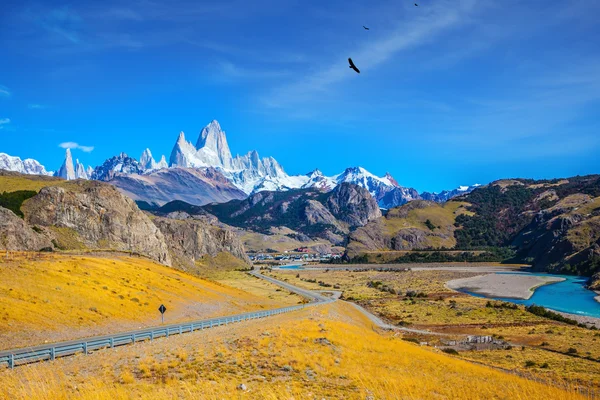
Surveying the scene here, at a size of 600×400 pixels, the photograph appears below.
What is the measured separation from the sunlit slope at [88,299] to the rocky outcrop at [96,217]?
27.3m

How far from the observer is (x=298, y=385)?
70.2 ft

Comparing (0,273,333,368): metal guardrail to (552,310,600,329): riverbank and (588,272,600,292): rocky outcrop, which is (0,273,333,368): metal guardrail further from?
(588,272,600,292): rocky outcrop

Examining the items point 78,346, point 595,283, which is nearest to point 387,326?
point 78,346

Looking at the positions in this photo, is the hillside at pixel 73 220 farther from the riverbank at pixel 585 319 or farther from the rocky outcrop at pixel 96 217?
the riverbank at pixel 585 319

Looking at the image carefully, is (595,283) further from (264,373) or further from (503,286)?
(264,373)

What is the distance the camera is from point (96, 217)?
10231 cm

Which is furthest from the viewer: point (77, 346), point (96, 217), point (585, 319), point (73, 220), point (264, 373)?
point (96, 217)

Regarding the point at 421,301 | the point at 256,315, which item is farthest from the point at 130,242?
the point at 421,301

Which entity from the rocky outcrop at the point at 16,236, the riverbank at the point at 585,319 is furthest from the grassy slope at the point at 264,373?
the rocky outcrop at the point at 16,236

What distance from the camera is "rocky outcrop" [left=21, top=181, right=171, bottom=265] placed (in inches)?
3731

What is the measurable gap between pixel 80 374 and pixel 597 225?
8633 inches

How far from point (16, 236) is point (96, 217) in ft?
91.7

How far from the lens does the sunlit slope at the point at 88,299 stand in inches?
1420

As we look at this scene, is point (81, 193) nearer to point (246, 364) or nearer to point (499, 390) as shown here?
point (246, 364)
